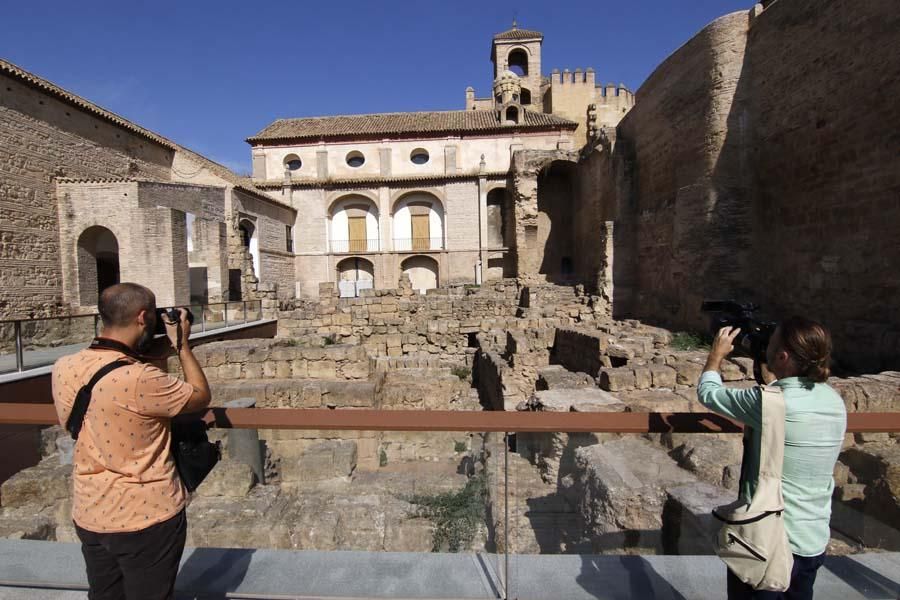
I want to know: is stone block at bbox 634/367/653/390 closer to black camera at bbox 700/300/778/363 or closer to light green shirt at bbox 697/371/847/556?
black camera at bbox 700/300/778/363

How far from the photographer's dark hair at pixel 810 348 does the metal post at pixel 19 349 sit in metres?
10.7

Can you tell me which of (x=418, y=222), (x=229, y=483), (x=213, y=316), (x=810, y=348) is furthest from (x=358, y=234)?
(x=810, y=348)

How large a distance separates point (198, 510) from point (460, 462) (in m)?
Answer: 2.04

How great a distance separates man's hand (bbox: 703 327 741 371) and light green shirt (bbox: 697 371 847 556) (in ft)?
0.65

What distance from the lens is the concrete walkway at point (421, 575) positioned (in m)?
1.98

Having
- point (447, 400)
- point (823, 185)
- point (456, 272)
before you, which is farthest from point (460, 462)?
point (456, 272)

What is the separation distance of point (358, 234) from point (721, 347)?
2996 cm

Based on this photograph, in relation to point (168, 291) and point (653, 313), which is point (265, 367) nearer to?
point (168, 291)

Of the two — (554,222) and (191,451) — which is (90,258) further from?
(554,222)

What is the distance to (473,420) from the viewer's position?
1884 mm

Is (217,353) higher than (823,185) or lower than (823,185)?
lower

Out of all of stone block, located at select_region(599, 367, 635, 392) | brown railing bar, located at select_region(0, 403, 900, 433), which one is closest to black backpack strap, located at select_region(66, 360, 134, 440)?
brown railing bar, located at select_region(0, 403, 900, 433)

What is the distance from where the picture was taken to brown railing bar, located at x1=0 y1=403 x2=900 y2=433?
6.03 feet

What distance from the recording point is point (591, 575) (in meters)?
2.09
